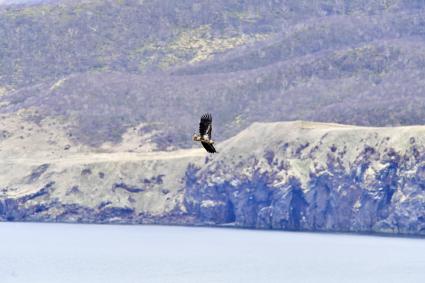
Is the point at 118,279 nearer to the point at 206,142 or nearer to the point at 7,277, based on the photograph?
the point at 7,277

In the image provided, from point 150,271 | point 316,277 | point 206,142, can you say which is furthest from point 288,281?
point 206,142

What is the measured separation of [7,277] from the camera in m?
185

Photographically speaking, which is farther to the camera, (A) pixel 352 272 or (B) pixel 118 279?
(A) pixel 352 272

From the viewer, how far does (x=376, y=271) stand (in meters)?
197

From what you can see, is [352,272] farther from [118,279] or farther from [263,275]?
[118,279]

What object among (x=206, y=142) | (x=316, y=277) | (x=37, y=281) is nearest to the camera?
(x=206, y=142)

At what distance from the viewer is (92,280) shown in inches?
7200

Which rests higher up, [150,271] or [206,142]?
[206,142]

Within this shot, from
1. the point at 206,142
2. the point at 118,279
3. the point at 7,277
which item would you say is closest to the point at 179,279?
the point at 118,279

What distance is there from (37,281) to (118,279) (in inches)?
414

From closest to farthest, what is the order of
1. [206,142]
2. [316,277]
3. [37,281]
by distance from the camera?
[206,142]
[37,281]
[316,277]

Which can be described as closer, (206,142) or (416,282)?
(206,142)

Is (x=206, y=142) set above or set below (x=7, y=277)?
above

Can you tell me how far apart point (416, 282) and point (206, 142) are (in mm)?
104329
